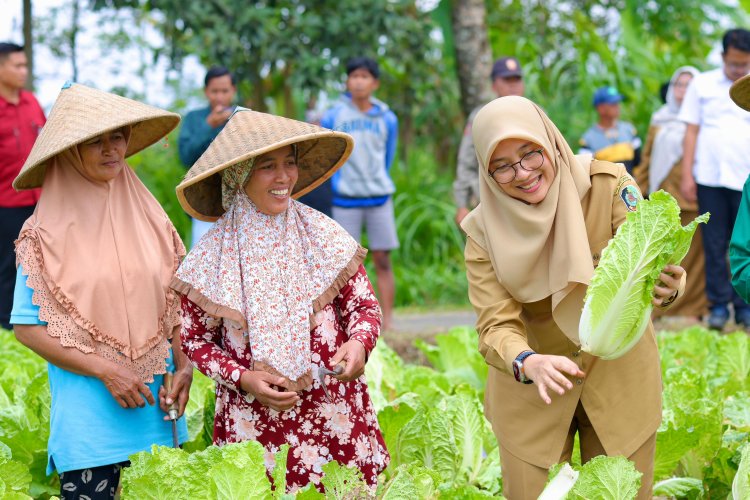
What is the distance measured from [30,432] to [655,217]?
262cm

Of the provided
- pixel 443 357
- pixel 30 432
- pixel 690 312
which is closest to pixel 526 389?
pixel 30 432

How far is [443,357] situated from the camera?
19.3ft

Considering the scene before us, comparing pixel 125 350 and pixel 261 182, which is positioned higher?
pixel 261 182

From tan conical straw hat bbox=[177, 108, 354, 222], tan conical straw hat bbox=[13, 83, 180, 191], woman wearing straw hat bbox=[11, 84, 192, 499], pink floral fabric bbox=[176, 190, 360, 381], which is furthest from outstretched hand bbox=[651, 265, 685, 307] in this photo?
tan conical straw hat bbox=[13, 83, 180, 191]

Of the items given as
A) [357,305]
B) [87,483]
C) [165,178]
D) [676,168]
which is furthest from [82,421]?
[165,178]

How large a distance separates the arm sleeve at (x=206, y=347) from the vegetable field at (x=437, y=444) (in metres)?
0.24

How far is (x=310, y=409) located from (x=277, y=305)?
374 millimetres

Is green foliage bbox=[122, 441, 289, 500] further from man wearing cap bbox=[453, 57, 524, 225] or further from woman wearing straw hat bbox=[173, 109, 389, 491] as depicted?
man wearing cap bbox=[453, 57, 524, 225]

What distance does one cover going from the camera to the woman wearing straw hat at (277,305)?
126 inches

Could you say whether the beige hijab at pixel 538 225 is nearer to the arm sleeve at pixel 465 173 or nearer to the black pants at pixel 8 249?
the arm sleeve at pixel 465 173

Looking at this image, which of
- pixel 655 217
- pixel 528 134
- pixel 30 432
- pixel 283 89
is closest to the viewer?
pixel 655 217

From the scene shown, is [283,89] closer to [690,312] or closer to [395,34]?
[395,34]

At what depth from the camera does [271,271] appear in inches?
129

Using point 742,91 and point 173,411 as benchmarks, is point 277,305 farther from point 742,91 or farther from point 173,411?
point 742,91
